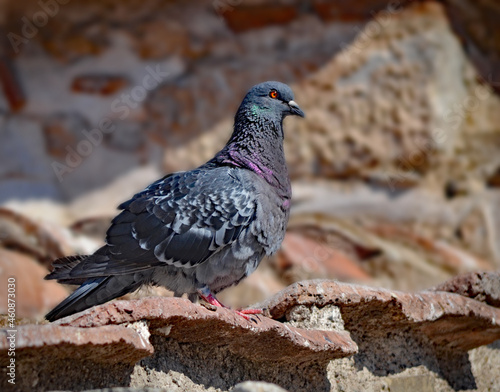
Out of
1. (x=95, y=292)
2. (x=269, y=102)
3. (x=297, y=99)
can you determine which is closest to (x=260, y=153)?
(x=269, y=102)

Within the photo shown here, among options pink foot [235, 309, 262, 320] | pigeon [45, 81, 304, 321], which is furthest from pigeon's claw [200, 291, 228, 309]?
pink foot [235, 309, 262, 320]

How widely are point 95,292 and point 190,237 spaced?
0.48 metres

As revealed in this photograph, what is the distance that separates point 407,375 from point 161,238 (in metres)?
1.25

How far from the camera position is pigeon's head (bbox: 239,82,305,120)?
150 inches

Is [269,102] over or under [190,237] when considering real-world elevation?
over

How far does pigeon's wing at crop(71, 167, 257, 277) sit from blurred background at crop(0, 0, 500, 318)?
292cm

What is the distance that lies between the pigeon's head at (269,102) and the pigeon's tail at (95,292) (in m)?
1.11

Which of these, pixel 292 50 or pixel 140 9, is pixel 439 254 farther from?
pixel 140 9

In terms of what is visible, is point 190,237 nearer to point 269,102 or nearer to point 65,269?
point 65,269

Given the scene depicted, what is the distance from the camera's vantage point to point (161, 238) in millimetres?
3252

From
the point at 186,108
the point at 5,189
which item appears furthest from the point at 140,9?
the point at 5,189

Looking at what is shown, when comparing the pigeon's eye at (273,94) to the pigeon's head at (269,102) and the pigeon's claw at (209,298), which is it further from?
the pigeon's claw at (209,298)

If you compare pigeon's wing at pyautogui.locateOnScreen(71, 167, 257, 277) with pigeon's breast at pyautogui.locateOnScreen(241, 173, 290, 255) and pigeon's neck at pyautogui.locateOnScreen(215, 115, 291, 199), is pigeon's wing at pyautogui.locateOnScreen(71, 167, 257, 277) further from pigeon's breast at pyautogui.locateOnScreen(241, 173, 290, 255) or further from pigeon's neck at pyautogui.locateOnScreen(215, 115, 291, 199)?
pigeon's neck at pyautogui.locateOnScreen(215, 115, 291, 199)

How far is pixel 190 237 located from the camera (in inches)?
128
